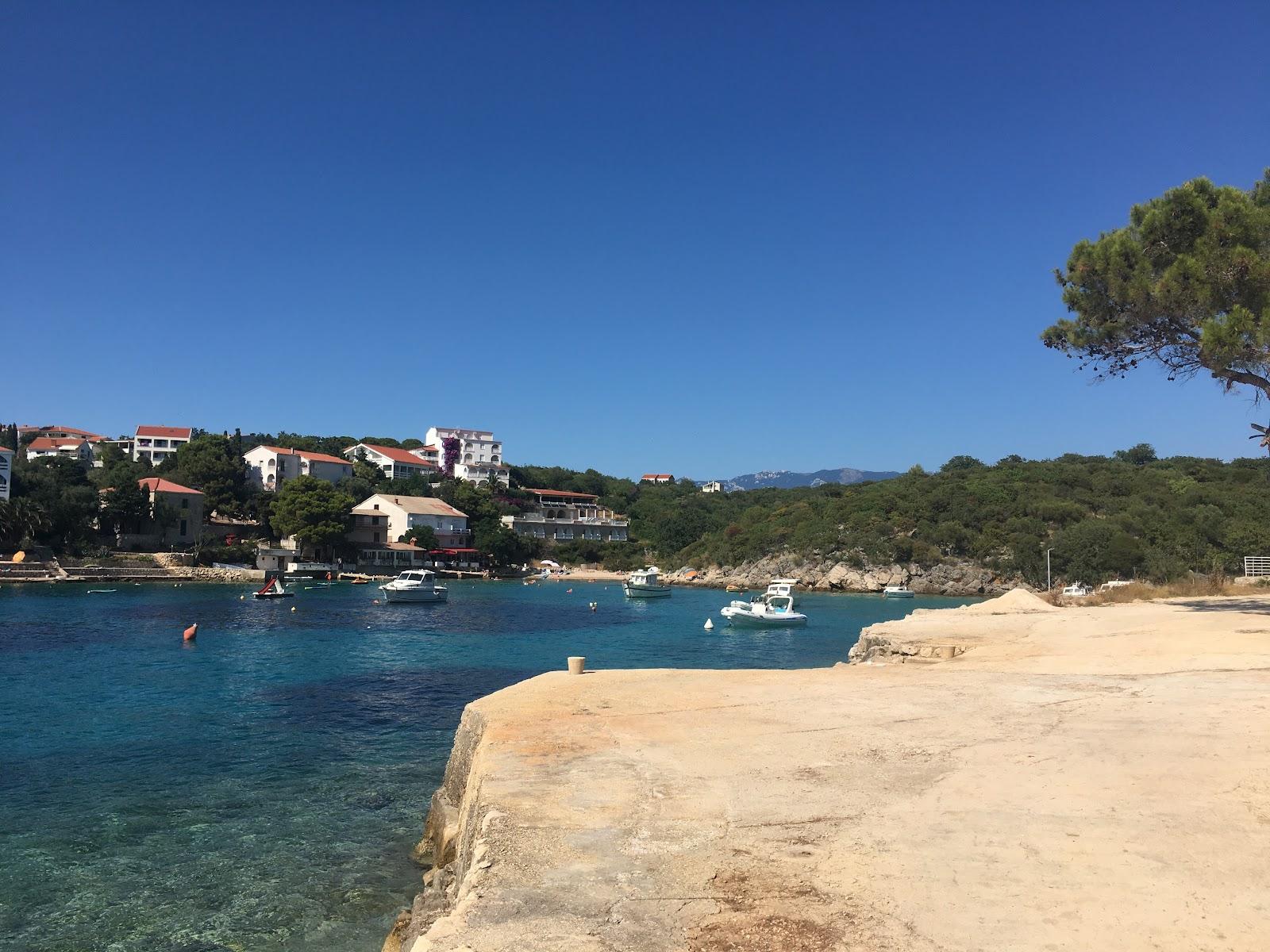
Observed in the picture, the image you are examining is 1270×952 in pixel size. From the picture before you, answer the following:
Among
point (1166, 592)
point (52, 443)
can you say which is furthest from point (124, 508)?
point (1166, 592)

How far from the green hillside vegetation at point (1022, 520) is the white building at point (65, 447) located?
71128 mm

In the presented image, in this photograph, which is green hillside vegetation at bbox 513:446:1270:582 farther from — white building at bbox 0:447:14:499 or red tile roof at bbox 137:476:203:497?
white building at bbox 0:447:14:499

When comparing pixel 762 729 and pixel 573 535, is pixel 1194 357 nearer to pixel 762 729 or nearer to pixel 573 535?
pixel 762 729

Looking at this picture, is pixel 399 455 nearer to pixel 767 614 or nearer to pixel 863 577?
pixel 863 577

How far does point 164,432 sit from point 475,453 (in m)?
43.9

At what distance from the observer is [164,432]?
103625 mm

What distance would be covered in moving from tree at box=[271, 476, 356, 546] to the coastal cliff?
231 feet

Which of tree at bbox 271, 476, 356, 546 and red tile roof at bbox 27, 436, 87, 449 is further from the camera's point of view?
red tile roof at bbox 27, 436, 87, 449

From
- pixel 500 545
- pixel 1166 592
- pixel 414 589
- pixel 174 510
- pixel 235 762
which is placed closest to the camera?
pixel 235 762

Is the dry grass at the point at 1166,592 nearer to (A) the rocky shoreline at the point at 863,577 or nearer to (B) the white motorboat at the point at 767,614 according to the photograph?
(B) the white motorboat at the point at 767,614

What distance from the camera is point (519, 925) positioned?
4.62 metres

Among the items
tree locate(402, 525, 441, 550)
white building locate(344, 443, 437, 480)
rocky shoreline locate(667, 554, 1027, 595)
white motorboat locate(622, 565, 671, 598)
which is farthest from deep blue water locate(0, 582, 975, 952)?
white building locate(344, 443, 437, 480)

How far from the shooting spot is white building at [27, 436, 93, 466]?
97.9 meters

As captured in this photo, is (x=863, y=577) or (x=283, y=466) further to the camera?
(x=283, y=466)
